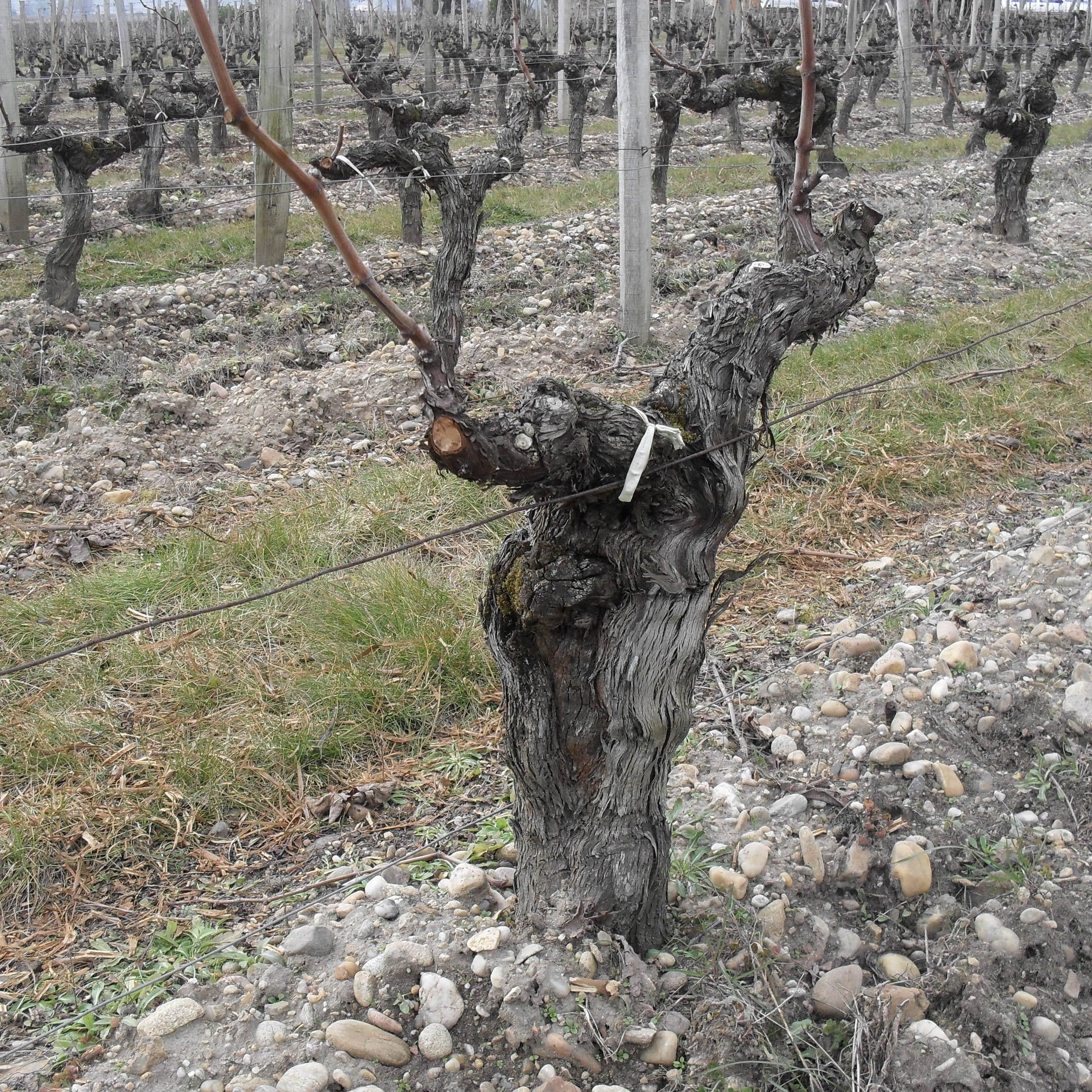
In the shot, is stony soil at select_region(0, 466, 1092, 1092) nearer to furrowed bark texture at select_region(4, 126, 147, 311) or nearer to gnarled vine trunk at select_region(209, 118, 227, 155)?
furrowed bark texture at select_region(4, 126, 147, 311)

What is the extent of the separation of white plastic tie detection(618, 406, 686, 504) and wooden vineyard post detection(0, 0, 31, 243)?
1052cm

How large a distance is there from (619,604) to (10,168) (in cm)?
1099

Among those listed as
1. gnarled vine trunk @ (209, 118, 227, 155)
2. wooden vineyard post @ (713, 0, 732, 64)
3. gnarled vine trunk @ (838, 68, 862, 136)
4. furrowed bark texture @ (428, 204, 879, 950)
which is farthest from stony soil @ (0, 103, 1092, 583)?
gnarled vine trunk @ (209, 118, 227, 155)

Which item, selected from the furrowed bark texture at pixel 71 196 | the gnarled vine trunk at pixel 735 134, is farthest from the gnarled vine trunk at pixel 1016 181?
the furrowed bark texture at pixel 71 196

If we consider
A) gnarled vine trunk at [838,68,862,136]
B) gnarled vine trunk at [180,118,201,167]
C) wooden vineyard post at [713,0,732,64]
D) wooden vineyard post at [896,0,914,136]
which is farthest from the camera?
gnarled vine trunk at [838,68,862,136]

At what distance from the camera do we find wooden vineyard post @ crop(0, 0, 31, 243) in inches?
405

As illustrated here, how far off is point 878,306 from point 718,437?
20.2 feet

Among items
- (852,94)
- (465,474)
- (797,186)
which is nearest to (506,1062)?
(465,474)

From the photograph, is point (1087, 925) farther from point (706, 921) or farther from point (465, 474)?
point (465, 474)

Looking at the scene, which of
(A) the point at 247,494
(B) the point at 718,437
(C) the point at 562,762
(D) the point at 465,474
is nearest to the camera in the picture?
(D) the point at 465,474

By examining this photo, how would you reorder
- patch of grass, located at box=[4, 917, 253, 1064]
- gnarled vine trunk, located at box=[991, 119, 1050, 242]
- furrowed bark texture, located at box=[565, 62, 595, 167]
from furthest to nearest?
furrowed bark texture, located at box=[565, 62, 595, 167], gnarled vine trunk, located at box=[991, 119, 1050, 242], patch of grass, located at box=[4, 917, 253, 1064]

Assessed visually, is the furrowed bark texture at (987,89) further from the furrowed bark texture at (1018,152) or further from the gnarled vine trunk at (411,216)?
the gnarled vine trunk at (411,216)

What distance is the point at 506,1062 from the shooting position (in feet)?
6.40

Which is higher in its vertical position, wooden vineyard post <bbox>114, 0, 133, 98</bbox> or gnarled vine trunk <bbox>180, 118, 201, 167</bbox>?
wooden vineyard post <bbox>114, 0, 133, 98</bbox>
